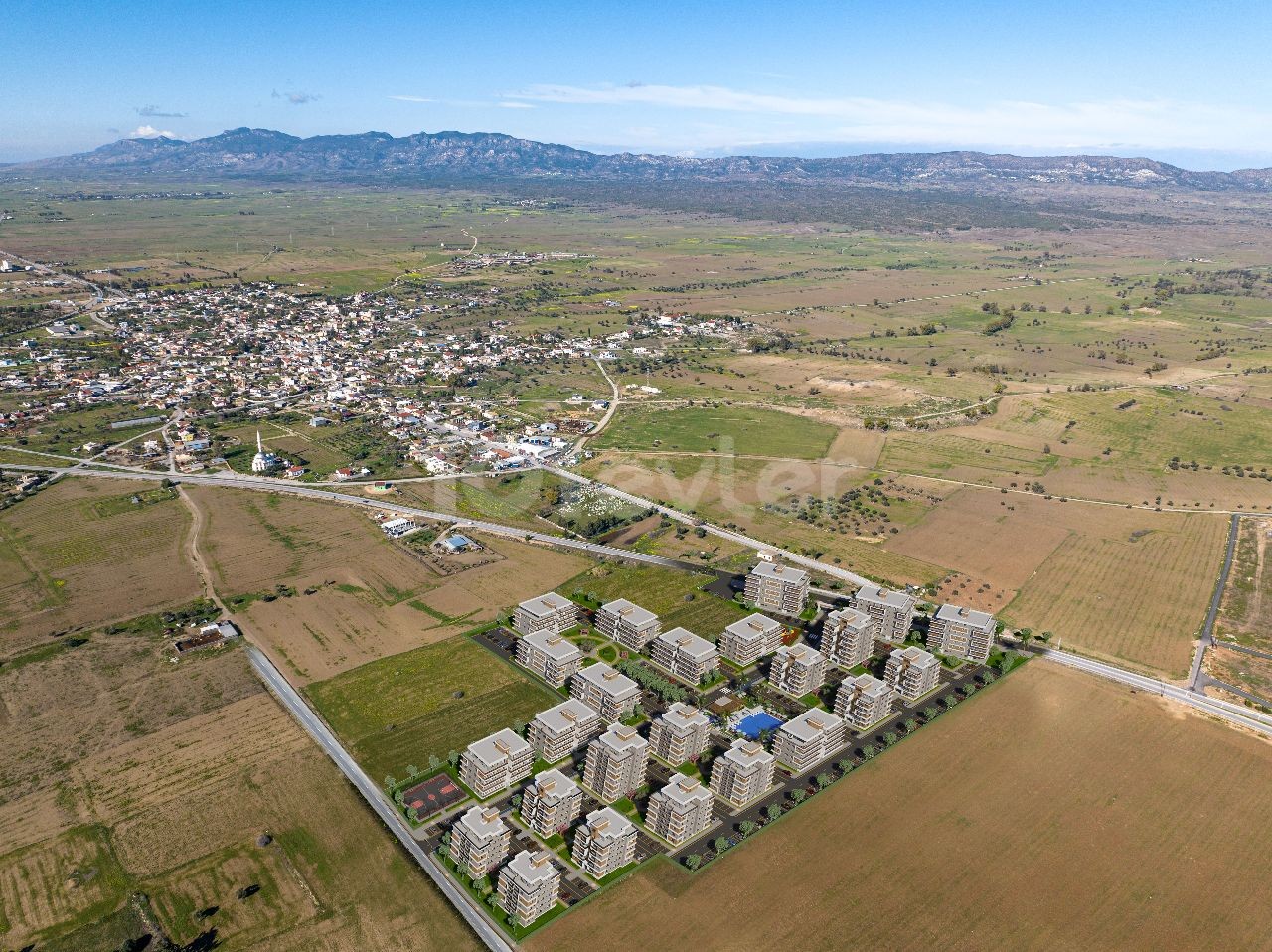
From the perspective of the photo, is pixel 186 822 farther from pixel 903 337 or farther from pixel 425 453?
pixel 903 337

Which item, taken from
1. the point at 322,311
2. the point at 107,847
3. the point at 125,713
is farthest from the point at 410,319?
the point at 107,847

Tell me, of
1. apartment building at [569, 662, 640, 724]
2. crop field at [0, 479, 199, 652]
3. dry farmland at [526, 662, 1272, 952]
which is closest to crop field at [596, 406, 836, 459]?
crop field at [0, 479, 199, 652]

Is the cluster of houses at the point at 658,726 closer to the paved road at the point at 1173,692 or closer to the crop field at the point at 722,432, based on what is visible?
the paved road at the point at 1173,692

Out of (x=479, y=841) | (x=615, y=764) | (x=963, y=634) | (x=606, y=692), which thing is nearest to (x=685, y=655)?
(x=606, y=692)

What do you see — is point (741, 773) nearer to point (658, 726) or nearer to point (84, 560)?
point (658, 726)

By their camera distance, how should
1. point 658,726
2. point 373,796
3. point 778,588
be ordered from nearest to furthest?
point 373,796
point 658,726
point 778,588

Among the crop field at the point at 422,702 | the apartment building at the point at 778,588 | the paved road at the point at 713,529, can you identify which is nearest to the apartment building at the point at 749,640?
the apartment building at the point at 778,588
